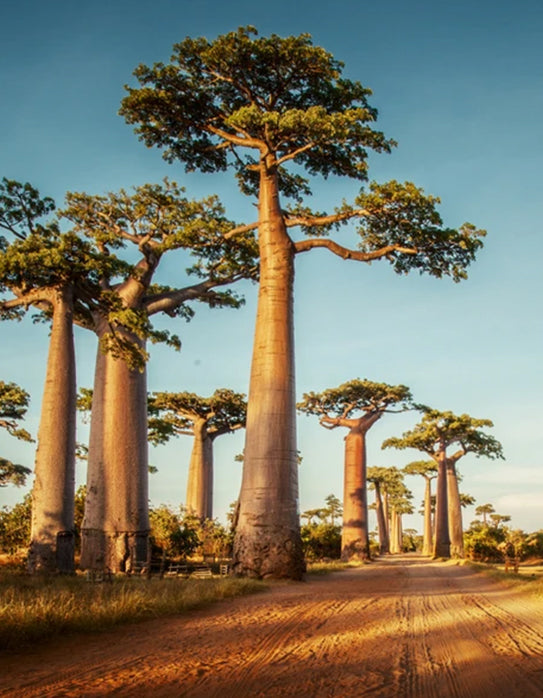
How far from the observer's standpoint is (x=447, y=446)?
125ft

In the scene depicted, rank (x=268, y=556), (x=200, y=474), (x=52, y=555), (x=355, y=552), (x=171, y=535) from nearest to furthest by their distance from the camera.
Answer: (x=268, y=556) → (x=52, y=555) → (x=171, y=535) → (x=355, y=552) → (x=200, y=474)

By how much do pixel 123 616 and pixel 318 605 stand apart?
3.02 meters

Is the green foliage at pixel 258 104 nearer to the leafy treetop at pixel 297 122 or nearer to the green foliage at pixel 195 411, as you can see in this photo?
the leafy treetop at pixel 297 122

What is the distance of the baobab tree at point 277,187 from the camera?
1425cm

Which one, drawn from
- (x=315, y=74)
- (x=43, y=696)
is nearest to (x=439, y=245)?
(x=315, y=74)

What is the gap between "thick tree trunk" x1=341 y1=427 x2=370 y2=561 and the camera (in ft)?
102

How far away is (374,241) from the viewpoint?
18000 mm

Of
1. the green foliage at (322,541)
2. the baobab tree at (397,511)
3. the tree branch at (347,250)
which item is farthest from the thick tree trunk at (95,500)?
the baobab tree at (397,511)

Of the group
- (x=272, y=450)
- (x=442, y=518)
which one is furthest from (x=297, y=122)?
(x=442, y=518)

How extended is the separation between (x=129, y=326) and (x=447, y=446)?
26.4 m

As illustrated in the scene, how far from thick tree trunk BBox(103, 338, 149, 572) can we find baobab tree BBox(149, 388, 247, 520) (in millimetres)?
13511

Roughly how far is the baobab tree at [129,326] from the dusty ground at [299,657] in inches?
401

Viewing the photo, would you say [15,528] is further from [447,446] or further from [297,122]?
[447,446]

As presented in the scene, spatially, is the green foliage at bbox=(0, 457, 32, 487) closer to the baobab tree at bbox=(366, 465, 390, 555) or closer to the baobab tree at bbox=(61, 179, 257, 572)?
the baobab tree at bbox=(61, 179, 257, 572)
